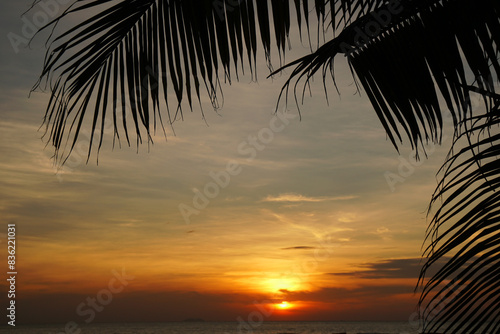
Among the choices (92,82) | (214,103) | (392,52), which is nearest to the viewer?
(214,103)

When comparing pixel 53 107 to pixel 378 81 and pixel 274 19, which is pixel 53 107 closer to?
pixel 274 19

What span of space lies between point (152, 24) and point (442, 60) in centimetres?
94

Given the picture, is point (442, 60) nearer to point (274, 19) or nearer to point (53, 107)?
point (274, 19)

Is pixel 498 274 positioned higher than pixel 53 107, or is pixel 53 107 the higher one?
pixel 53 107

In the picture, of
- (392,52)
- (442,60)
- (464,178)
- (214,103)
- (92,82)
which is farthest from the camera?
(392,52)

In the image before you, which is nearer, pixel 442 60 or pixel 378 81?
pixel 442 60

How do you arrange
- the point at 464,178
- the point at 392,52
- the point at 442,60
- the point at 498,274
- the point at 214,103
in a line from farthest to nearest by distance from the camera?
the point at 392,52 < the point at 442,60 < the point at 214,103 < the point at 464,178 < the point at 498,274

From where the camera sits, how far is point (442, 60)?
1.73 metres

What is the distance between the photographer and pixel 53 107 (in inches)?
60.7

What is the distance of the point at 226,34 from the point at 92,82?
449mm

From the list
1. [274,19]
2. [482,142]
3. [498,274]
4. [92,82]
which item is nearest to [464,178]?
[482,142]

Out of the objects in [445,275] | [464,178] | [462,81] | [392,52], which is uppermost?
[392,52]

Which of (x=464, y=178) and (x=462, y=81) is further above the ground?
(x=462, y=81)

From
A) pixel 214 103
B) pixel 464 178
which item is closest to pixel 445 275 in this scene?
pixel 464 178
